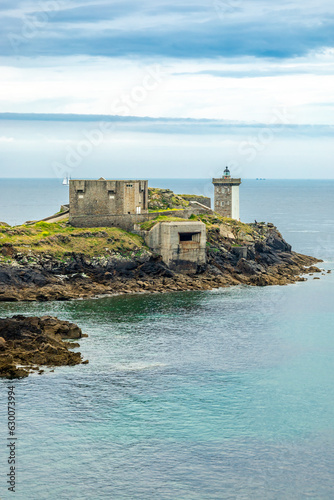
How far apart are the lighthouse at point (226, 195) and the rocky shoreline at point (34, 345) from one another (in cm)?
5799

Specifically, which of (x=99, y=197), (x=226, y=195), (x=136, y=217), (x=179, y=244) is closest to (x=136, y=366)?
(x=179, y=244)

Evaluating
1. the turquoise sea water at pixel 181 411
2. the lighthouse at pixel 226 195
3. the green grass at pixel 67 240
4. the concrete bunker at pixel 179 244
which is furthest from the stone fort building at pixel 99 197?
the lighthouse at pixel 226 195

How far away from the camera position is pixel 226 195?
112 m

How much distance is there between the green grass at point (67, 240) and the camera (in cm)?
7619

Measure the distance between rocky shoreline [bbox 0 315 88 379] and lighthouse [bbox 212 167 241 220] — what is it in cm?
5799

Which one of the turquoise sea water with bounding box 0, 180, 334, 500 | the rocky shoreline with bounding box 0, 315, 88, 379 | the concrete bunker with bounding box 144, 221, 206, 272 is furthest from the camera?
the concrete bunker with bounding box 144, 221, 206, 272

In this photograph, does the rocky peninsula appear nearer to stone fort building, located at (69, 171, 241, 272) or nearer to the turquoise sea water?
stone fort building, located at (69, 171, 241, 272)

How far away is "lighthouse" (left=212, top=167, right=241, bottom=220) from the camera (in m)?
111

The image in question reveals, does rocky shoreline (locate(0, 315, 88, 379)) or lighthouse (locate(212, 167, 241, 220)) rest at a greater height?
lighthouse (locate(212, 167, 241, 220))

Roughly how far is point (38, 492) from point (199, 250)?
176 ft

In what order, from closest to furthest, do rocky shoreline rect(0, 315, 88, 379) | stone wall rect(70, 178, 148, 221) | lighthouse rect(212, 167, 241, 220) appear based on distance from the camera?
rocky shoreline rect(0, 315, 88, 379), stone wall rect(70, 178, 148, 221), lighthouse rect(212, 167, 241, 220)

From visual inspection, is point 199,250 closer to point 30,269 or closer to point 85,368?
point 30,269

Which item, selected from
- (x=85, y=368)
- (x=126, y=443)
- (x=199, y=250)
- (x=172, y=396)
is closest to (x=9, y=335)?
(x=85, y=368)

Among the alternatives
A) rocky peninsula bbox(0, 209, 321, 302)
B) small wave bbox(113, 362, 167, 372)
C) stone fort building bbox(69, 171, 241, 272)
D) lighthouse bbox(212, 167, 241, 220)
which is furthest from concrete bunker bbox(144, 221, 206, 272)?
small wave bbox(113, 362, 167, 372)
